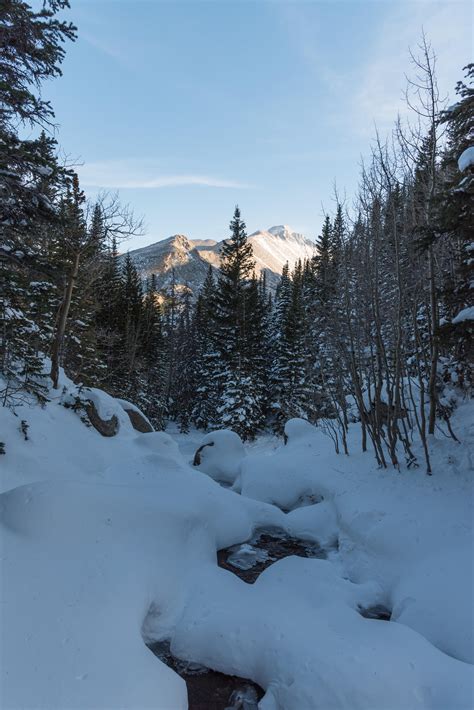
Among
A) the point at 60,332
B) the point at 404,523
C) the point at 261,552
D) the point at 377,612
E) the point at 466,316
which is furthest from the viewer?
the point at 60,332

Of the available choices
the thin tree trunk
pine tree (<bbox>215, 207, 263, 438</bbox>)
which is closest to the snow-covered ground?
the thin tree trunk

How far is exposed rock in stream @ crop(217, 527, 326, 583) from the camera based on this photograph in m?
6.62

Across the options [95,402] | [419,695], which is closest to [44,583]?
[419,695]

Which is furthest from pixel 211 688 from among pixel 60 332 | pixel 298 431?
pixel 60 332

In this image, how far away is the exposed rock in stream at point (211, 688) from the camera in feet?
12.6

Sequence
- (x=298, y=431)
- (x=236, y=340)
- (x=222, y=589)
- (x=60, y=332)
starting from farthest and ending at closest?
1. (x=236, y=340)
2. (x=298, y=431)
3. (x=60, y=332)
4. (x=222, y=589)

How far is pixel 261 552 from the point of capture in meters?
7.35

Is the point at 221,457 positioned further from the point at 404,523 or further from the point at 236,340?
the point at 236,340

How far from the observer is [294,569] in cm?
578

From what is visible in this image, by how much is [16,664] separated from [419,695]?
370cm

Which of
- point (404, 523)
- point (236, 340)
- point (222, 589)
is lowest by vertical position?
point (222, 589)

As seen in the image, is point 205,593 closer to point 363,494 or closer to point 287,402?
point 363,494

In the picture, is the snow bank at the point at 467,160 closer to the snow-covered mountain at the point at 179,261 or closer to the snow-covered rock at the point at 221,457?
the snow-covered rock at the point at 221,457

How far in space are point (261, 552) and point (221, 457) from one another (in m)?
6.59
